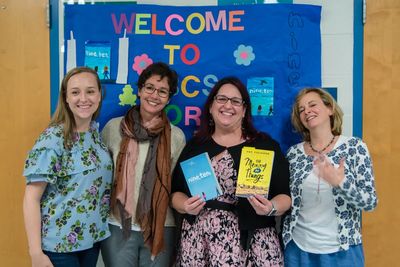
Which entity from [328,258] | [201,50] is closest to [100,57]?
[201,50]

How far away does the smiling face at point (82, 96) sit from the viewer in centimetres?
195

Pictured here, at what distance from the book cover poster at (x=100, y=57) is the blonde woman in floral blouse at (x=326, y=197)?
4.42 feet

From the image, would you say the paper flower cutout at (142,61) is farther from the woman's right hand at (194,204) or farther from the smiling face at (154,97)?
the woman's right hand at (194,204)

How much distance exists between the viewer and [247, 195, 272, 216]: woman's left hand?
1947 mm

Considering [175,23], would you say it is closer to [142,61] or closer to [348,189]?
[142,61]

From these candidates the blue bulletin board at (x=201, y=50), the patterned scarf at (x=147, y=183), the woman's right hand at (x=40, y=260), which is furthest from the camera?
the blue bulletin board at (x=201, y=50)

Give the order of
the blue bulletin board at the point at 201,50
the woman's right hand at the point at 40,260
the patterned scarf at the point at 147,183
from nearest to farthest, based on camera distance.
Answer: the woman's right hand at the point at 40,260, the patterned scarf at the point at 147,183, the blue bulletin board at the point at 201,50

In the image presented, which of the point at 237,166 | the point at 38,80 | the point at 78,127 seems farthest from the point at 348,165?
the point at 38,80

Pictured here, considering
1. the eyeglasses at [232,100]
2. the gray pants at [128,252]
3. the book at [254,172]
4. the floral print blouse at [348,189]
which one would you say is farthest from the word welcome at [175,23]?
the gray pants at [128,252]

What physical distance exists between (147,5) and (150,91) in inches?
28.6

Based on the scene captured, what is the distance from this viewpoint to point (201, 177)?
6.61 feet

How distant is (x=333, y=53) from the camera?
256 centimetres

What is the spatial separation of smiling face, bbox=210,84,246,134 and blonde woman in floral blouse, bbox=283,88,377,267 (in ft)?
1.27

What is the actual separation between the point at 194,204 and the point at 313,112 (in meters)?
0.84
